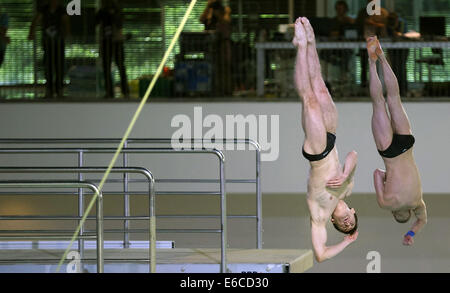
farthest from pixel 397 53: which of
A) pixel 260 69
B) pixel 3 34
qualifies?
pixel 3 34

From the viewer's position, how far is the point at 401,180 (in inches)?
137

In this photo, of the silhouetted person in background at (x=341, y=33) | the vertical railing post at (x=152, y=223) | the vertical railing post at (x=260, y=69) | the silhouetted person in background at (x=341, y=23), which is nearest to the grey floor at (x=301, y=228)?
the vertical railing post at (x=260, y=69)

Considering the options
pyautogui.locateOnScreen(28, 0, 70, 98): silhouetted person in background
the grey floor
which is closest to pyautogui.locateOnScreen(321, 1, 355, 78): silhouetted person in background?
the grey floor

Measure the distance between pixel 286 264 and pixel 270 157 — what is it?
429 centimetres

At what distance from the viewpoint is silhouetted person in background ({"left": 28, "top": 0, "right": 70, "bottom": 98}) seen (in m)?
8.61

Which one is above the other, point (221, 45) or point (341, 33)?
point (341, 33)

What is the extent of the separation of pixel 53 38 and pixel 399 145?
5.55 metres

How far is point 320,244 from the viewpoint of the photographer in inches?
141

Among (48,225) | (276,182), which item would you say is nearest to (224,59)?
(276,182)

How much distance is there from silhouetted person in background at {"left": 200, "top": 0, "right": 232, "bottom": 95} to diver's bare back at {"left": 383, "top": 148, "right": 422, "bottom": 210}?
5.02 meters

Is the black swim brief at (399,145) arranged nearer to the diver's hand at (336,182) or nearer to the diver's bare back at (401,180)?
the diver's bare back at (401,180)

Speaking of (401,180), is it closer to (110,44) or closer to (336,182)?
(336,182)

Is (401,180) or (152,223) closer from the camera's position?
(401,180)
